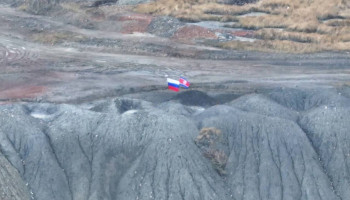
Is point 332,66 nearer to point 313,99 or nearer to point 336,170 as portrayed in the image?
point 313,99

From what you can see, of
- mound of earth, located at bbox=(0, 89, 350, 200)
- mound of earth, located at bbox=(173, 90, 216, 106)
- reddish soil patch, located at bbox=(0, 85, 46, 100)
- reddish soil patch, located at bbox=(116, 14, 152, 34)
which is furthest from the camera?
reddish soil patch, located at bbox=(116, 14, 152, 34)

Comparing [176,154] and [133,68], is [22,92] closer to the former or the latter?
[133,68]

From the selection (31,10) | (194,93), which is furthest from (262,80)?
(31,10)

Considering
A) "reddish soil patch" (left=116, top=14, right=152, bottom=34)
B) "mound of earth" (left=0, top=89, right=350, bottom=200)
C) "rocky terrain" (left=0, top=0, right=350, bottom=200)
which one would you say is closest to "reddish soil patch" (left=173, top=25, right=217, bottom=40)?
"reddish soil patch" (left=116, top=14, right=152, bottom=34)

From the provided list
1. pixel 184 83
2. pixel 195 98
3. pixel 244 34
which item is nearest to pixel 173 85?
pixel 184 83

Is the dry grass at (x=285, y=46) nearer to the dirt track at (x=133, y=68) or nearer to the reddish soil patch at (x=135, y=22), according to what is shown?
the dirt track at (x=133, y=68)

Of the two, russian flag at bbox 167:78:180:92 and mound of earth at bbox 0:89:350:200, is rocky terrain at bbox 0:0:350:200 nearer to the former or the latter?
mound of earth at bbox 0:89:350:200

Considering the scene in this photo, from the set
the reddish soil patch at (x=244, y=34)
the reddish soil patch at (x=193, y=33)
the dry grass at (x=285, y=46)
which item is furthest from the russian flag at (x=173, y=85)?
the reddish soil patch at (x=244, y=34)
